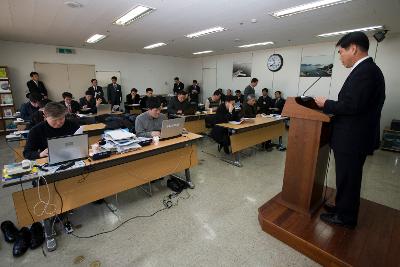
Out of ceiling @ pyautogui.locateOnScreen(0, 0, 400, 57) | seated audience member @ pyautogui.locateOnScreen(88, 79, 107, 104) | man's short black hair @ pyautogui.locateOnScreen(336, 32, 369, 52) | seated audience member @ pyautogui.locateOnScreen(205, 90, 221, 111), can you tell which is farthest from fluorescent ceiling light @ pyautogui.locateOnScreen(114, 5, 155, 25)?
seated audience member @ pyautogui.locateOnScreen(88, 79, 107, 104)

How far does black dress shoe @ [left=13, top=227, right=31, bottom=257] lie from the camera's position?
6.17ft

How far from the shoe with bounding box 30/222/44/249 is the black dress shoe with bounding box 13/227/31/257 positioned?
0.04m

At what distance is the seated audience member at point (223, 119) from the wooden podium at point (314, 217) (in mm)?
1979

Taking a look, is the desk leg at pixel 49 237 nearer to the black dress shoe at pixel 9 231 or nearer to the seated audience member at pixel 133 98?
the black dress shoe at pixel 9 231

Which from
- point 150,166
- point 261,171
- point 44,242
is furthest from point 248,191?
point 44,242

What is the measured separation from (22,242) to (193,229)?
1.62m

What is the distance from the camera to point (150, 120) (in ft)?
10.4

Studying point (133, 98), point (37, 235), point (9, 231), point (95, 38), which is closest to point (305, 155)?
point (37, 235)

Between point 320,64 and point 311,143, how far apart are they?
5.87 metres

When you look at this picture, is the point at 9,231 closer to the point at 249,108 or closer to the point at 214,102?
the point at 249,108

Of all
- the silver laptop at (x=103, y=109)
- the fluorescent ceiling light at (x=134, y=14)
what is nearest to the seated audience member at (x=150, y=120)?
the fluorescent ceiling light at (x=134, y=14)

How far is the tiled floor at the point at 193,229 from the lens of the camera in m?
1.85

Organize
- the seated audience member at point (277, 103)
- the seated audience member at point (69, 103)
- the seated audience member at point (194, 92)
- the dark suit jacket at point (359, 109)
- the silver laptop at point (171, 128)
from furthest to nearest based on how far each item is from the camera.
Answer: the seated audience member at point (194, 92) → the seated audience member at point (277, 103) → the seated audience member at point (69, 103) → the silver laptop at point (171, 128) → the dark suit jacket at point (359, 109)

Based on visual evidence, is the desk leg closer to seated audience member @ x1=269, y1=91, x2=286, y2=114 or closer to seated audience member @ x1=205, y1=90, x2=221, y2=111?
seated audience member @ x1=205, y1=90, x2=221, y2=111
